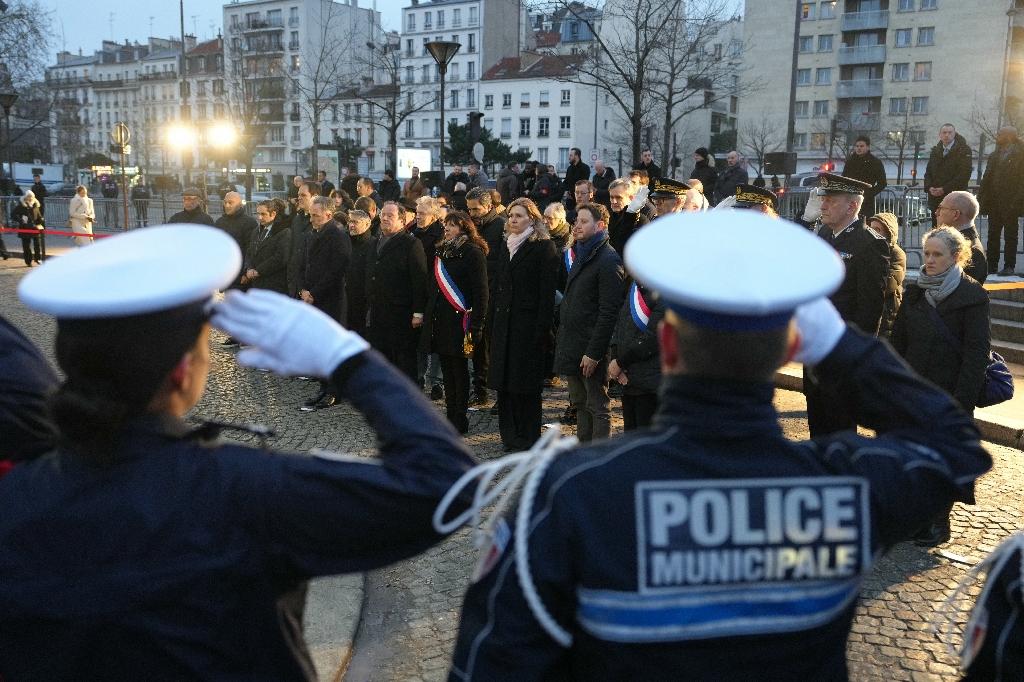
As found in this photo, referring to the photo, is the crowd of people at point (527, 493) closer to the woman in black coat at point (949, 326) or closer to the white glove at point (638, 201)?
the woman in black coat at point (949, 326)

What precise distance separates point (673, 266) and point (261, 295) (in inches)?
28.2

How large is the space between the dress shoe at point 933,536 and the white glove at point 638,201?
463 centimetres

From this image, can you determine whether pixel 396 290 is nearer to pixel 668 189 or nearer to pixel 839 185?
pixel 668 189

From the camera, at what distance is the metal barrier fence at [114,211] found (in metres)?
28.0

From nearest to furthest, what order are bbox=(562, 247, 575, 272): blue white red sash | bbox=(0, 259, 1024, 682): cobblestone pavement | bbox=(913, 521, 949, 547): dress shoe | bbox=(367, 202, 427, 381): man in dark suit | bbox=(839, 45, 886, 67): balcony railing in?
bbox=(0, 259, 1024, 682): cobblestone pavement → bbox=(913, 521, 949, 547): dress shoe → bbox=(367, 202, 427, 381): man in dark suit → bbox=(562, 247, 575, 272): blue white red sash → bbox=(839, 45, 886, 67): balcony railing

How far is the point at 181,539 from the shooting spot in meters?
1.49

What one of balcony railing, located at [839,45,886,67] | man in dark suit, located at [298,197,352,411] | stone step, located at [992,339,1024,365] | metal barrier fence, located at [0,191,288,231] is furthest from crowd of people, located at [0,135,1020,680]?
balcony railing, located at [839,45,886,67]

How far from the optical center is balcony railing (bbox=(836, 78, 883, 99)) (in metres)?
75.7

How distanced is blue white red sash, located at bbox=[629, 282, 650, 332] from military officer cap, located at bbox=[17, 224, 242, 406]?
4673 millimetres

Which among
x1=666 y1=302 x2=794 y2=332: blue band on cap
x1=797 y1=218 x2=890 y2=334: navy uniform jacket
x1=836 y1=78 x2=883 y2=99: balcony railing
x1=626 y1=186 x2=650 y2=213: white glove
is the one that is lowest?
x1=797 y1=218 x2=890 y2=334: navy uniform jacket

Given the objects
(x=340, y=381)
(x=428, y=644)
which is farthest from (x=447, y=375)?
(x=340, y=381)

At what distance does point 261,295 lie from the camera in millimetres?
1620

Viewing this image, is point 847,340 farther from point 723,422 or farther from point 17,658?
point 17,658

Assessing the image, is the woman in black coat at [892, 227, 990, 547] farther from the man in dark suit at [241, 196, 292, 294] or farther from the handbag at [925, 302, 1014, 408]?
the man in dark suit at [241, 196, 292, 294]
